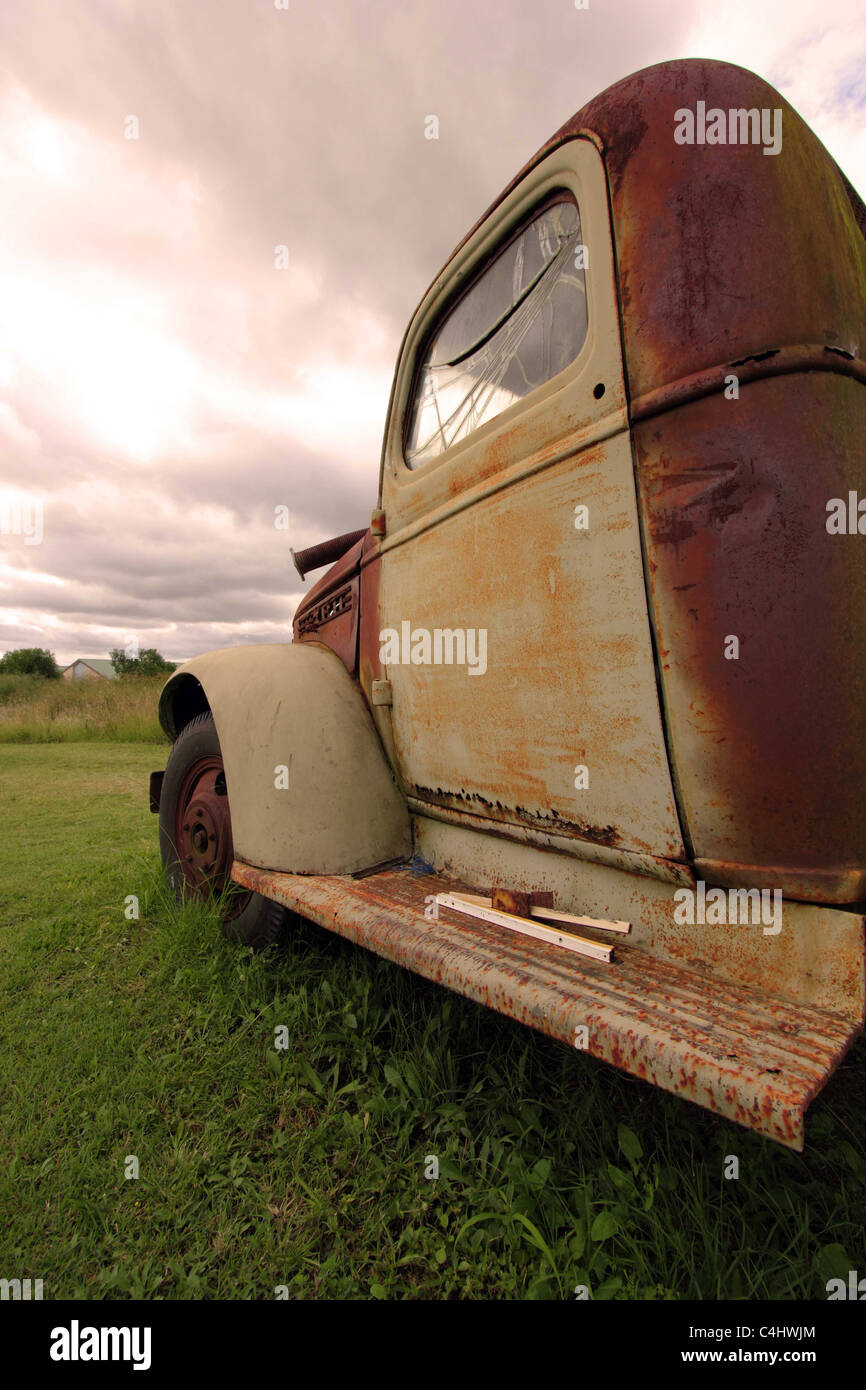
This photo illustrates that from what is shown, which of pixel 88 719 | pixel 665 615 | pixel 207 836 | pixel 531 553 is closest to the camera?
pixel 665 615

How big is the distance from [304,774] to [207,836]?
0.71 m

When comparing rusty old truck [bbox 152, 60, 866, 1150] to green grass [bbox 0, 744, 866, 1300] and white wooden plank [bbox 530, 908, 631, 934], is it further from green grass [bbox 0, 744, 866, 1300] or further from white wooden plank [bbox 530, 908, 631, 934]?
green grass [bbox 0, 744, 866, 1300]

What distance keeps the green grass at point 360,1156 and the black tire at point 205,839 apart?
4.4 inches

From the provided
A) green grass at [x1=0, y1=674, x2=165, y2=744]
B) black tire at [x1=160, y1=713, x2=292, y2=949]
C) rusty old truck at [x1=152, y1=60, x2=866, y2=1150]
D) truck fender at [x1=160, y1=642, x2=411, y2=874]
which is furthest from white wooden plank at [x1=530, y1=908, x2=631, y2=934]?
green grass at [x1=0, y1=674, x2=165, y2=744]

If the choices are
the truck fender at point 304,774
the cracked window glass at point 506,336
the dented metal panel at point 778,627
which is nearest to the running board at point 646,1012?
the dented metal panel at point 778,627

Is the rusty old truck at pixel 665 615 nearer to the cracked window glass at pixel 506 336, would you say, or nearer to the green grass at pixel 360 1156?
the cracked window glass at pixel 506 336

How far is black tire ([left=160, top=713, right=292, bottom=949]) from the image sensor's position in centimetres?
208

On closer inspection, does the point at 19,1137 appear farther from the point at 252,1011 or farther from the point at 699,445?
the point at 699,445

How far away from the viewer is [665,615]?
1.12 metres

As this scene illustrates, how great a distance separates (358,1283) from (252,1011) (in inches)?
35.1

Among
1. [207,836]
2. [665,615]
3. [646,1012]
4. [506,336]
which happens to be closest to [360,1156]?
[646,1012]

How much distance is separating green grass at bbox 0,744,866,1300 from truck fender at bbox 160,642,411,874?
49cm

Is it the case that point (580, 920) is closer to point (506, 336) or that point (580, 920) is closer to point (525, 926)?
point (525, 926)

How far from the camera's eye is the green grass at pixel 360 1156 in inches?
45.2
